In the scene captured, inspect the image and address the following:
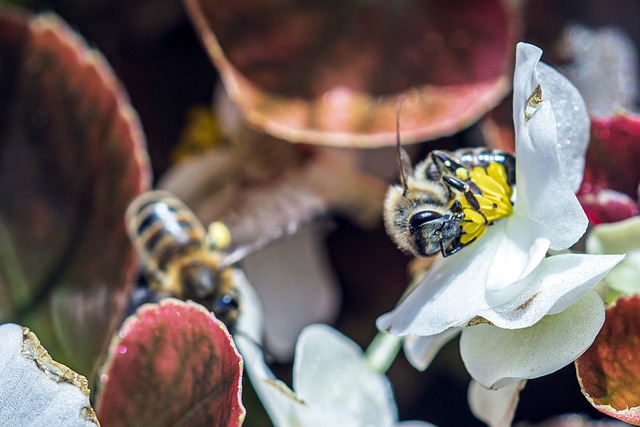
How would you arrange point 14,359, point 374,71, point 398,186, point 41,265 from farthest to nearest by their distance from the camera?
point 374,71 < point 41,265 < point 398,186 < point 14,359

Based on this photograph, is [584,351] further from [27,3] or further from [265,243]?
[27,3]

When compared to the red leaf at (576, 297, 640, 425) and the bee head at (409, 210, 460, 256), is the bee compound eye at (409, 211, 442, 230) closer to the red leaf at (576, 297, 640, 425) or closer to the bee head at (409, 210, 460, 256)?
the bee head at (409, 210, 460, 256)

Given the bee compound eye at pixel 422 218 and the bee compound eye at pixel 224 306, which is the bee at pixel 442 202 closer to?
the bee compound eye at pixel 422 218

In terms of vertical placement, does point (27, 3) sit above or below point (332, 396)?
above

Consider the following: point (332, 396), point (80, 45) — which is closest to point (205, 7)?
point (80, 45)

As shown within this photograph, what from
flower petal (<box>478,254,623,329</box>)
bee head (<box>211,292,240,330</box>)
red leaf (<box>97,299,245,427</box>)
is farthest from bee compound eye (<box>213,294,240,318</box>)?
flower petal (<box>478,254,623,329</box>)

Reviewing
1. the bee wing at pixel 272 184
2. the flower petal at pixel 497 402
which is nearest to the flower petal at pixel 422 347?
the flower petal at pixel 497 402

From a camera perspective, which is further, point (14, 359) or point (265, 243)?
point (265, 243)

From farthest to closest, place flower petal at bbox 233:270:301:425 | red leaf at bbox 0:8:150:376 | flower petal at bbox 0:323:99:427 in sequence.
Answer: red leaf at bbox 0:8:150:376
flower petal at bbox 233:270:301:425
flower petal at bbox 0:323:99:427
